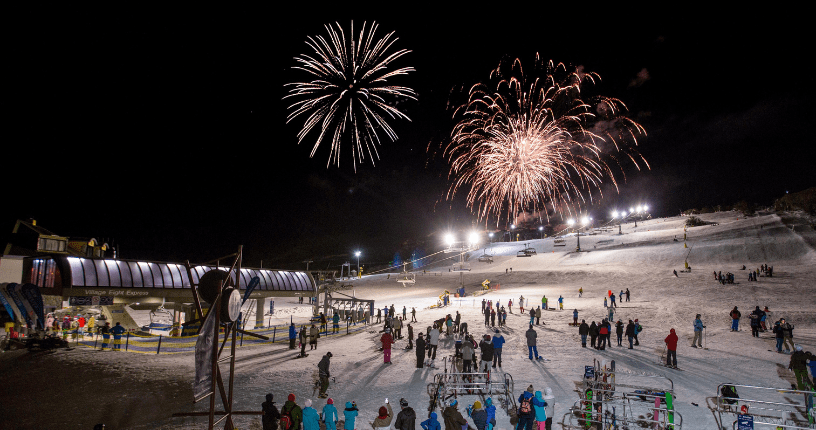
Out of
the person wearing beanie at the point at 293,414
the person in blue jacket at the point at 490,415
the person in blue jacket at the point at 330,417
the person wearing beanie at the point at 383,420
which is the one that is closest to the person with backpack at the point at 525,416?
the person in blue jacket at the point at 490,415

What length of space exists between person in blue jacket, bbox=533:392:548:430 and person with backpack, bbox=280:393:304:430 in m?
5.35

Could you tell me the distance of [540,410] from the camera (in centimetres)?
910

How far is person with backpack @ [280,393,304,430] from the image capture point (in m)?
8.93

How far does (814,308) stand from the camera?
87.1ft

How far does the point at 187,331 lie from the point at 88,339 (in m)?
5.43

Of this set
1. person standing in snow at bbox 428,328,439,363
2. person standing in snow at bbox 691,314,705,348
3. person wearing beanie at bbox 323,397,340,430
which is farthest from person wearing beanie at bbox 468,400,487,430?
person standing in snow at bbox 691,314,705,348

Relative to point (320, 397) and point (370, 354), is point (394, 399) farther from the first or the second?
point (370, 354)

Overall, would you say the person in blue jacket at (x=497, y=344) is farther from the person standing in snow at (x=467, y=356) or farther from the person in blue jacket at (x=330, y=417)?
the person in blue jacket at (x=330, y=417)

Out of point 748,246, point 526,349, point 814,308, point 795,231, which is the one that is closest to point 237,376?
point 526,349

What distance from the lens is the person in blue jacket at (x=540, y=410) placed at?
9.06 metres

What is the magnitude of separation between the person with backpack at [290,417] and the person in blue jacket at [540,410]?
5354 mm

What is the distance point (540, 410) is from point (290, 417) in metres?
5.61

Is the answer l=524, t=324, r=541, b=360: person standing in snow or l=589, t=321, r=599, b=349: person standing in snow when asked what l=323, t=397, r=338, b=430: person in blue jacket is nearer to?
l=524, t=324, r=541, b=360: person standing in snow

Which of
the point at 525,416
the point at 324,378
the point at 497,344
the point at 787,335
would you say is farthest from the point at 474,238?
the point at 525,416
